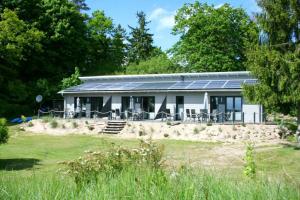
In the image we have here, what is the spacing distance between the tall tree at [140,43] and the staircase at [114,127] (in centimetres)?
4278

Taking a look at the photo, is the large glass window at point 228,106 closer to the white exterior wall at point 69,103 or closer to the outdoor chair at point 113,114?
the outdoor chair at point 113,114

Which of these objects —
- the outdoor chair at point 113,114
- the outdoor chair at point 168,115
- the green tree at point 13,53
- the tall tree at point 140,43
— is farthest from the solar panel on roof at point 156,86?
the tall tree at point 140,43

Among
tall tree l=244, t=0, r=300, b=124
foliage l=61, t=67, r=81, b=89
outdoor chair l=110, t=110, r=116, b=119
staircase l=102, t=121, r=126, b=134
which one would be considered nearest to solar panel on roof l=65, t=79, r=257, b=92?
outdoor chair l=110, t=110, r=116, b=119

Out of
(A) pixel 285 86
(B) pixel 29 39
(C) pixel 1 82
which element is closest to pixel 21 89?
(C) pixel 1 82

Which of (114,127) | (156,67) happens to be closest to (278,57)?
(114,127)

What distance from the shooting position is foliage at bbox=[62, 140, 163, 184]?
7070 millimetres

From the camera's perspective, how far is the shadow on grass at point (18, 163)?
16.9 meters

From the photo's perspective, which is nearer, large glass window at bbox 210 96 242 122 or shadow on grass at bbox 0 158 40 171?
shadow on grass at bbox 0 158 40 171

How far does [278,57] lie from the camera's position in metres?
21.1

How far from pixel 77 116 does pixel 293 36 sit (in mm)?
21255

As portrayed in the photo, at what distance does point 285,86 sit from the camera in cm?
2119

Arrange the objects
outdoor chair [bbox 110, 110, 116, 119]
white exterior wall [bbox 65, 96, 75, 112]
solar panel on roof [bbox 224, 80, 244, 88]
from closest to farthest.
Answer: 1. solar panel on roof [bbox 224, 80, 244, 88]
2. outdoor chair [bbox 110, 110, 116, 119]
3. white exterior wall [bbox 65, 96, 75, 112]

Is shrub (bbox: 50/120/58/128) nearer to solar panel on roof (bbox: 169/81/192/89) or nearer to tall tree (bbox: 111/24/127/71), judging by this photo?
solar panel on roof (bbox: 169/81/192/89)

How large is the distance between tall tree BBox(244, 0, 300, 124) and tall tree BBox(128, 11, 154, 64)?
51741 mm
